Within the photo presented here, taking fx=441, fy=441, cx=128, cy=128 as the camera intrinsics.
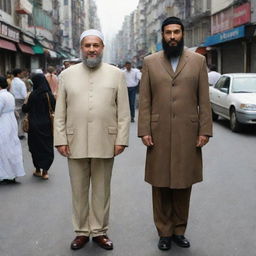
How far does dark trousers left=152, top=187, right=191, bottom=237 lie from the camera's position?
13.5 feet

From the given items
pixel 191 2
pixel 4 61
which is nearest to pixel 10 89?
pixel 4 61

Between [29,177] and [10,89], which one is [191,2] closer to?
[10,89]

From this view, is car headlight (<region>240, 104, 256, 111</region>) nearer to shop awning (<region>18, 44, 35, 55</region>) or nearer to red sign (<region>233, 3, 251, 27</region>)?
red sign (<region>233, 3, 251, 27</region>)

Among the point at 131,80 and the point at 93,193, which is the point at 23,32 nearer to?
the point at 131,80

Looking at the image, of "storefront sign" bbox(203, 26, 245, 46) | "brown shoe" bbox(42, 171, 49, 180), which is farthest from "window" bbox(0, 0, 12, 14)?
"brown shoe" bbox(42, 171, 49, 180)

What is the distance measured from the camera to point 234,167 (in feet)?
24.8

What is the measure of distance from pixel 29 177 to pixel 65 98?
11.4ft

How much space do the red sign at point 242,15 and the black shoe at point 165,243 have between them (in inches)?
854

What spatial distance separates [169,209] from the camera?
4.16m

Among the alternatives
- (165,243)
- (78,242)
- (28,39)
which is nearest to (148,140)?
(165,243)

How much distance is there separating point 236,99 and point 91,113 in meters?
8.28

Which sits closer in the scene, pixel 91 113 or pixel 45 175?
pixel 91 113

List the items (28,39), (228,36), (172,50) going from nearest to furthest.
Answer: (172,50)
(228,36)
(28,39)

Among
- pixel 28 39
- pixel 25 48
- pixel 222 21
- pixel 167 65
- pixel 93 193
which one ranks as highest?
pixel 222 21
